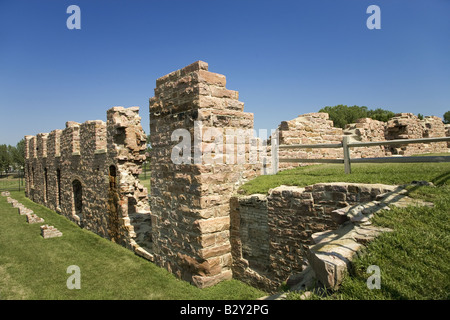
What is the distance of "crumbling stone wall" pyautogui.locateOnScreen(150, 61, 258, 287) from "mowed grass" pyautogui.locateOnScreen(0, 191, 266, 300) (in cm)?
38

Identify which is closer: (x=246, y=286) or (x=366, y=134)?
(x=246, y=286)

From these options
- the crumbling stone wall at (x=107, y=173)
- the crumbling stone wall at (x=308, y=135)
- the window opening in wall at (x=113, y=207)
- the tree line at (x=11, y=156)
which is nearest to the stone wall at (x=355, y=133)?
the crumbling stone wall at (x=308, y=135)

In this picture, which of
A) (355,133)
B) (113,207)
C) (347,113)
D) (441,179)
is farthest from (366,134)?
(347,113)

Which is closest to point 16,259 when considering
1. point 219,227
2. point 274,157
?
point 219,227

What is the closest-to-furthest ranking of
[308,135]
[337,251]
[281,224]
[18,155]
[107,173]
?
[337,251] < [281,224] < [308,135] < [107,173] < [18,155]

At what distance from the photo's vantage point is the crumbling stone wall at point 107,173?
9.88m

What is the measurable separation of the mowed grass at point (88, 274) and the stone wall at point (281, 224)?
47 centimetres

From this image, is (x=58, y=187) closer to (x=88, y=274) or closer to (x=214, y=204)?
(x=88, y=274)

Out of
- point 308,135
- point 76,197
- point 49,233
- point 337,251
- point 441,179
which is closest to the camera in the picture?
point 337,251

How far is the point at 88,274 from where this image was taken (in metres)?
7.14

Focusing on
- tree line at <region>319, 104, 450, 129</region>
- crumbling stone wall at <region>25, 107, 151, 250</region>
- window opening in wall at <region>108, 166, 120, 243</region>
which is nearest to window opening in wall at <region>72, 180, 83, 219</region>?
crumbling stone wall at <region>25, 107, 151, 250</region>

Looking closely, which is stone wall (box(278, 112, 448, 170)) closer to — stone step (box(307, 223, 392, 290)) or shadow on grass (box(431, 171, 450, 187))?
shadow on grass (box(431, 171, 450, 187))

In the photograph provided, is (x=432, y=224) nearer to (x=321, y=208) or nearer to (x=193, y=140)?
(x=321, y=208)

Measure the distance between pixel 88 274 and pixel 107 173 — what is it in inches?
171
